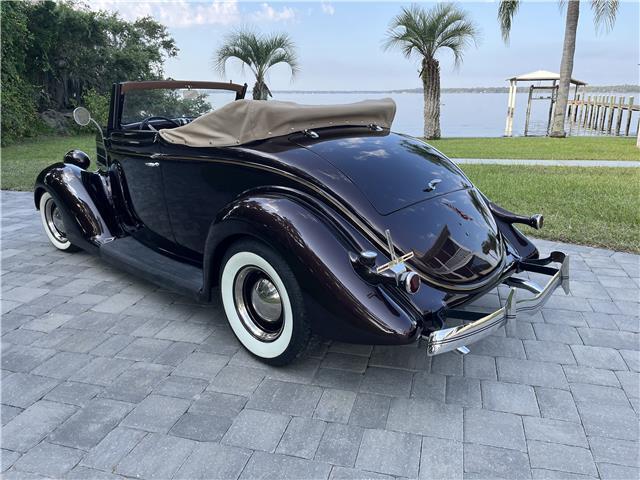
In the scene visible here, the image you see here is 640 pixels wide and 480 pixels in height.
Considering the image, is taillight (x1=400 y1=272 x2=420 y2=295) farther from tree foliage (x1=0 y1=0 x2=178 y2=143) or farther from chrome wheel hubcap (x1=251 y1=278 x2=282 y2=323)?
tree foliage (x1=0 y1=0 x2=178 y2=143)

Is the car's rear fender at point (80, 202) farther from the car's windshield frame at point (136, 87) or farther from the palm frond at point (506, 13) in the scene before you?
the palm frond at point (506, 13)

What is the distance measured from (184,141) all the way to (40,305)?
5.57 feet

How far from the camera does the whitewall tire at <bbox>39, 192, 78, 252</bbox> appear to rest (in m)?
4.68

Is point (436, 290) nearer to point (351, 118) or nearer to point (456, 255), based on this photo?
point (456, 255)

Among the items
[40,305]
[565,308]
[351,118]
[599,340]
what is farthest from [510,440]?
[40,305]

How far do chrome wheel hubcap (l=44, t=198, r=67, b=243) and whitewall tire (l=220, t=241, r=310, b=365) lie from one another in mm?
2647

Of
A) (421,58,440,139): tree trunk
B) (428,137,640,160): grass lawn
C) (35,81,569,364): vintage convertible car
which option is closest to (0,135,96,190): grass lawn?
(35,81,569,364): vintage convertible car

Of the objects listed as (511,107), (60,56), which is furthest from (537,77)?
(60,56)

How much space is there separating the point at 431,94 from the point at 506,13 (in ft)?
12.6

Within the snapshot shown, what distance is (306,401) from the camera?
250cm

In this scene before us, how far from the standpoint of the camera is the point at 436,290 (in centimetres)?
254

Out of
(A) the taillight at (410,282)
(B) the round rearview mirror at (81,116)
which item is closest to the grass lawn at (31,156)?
(B) the round rearview mirror at (81,116)

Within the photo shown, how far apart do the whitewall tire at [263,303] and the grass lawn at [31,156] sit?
20.7 feet

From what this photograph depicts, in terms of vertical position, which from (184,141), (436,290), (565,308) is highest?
(184,141)
